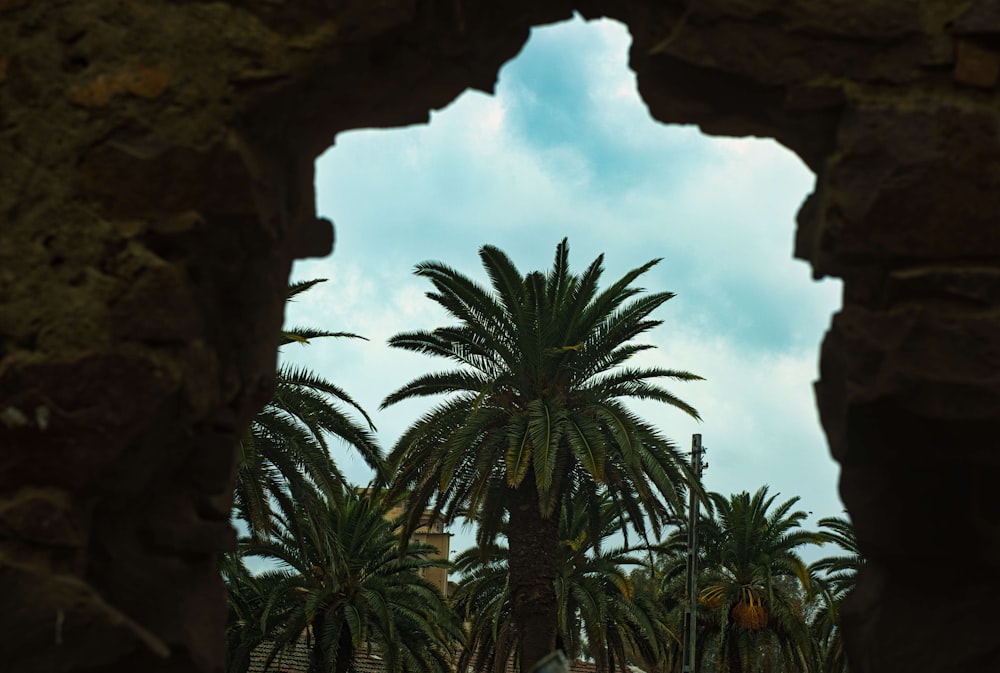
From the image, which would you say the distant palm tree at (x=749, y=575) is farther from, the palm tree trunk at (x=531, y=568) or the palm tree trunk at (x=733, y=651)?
the palm tree trunk at (x=531, y=568)

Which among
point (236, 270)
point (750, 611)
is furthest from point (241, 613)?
point (236, 270)

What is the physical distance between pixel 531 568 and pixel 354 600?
515cm

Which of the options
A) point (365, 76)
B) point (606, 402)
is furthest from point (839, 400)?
point (606, 402)

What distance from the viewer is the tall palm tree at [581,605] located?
18469 mm

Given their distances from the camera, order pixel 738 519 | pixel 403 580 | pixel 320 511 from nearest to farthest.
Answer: pixel 320 511, pixel 403 580, pixel 738 519

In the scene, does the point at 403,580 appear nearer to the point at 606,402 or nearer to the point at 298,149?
the point at 606,402

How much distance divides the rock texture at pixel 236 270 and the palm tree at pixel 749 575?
18719 mm

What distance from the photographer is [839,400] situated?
113 inches

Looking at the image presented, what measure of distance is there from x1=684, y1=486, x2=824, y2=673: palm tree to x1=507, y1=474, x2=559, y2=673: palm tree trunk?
7958 mm

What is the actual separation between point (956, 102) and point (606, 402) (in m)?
11.1

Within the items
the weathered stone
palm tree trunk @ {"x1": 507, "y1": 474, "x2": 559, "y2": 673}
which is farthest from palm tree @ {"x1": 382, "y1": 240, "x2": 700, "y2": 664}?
the weathered stone

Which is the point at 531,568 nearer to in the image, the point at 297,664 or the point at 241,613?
the point at 241,613

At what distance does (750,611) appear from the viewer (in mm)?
21250

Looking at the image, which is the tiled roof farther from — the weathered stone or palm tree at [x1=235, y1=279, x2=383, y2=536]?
the weathered stone
